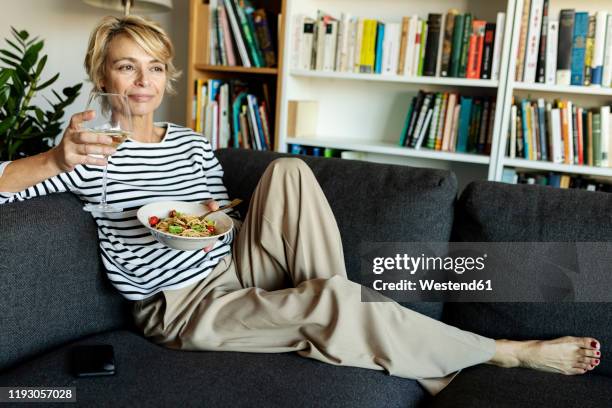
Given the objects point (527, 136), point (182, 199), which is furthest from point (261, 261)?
point (527, 136)

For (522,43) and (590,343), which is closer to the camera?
(590,343)

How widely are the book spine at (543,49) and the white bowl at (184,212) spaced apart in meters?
1.54

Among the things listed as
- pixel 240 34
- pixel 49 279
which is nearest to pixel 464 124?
pixel 240 34

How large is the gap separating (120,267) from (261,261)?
0.35 m

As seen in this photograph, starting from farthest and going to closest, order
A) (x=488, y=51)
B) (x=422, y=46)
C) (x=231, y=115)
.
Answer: (x=231, y=115) → (x=422, y=46) → (x=488, y=51)

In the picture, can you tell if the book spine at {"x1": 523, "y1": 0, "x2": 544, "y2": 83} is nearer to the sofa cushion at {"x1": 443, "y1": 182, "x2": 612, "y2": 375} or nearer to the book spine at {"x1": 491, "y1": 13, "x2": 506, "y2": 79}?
the book spine at {"x1": 491, "y1": 13, "x2": 506, "y2": 79}

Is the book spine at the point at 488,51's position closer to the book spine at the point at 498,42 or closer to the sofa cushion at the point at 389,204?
the book spine at the point at 498,42

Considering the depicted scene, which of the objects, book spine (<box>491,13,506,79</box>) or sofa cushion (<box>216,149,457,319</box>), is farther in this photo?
book spine (<box>491,13,506,79</box>)

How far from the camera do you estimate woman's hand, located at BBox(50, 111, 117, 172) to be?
4.25 ft

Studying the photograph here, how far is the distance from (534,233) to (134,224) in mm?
1021

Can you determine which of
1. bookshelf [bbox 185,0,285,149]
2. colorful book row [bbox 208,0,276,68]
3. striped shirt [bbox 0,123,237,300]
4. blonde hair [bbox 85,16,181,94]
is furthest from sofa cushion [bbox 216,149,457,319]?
colorful book row [bbox 208,0,276,68]

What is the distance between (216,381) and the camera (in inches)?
49.4

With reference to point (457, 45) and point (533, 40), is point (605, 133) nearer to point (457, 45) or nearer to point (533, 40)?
point (533, 40)

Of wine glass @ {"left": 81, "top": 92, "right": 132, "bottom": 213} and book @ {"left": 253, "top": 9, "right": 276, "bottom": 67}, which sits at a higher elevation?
book @ {"left": 253, "top": 9, "right": 276, "bottom": 67}
